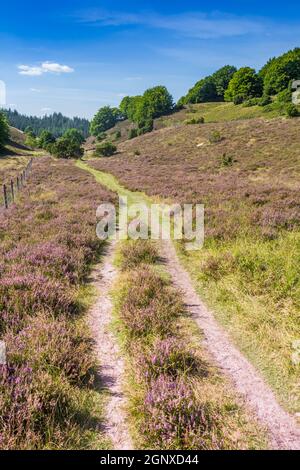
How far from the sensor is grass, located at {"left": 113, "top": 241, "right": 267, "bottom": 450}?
10.5 ft

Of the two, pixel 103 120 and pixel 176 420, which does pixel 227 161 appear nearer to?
pixel 176 420

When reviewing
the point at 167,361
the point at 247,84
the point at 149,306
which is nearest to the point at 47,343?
the point at 167,361

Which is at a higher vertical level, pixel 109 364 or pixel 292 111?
pixel 292 111

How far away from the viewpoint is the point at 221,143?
149 ft

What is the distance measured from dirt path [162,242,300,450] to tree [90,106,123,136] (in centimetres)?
14597

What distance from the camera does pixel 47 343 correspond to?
431 cm

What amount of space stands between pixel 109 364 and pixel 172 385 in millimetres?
1222

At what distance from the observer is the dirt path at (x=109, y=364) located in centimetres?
335

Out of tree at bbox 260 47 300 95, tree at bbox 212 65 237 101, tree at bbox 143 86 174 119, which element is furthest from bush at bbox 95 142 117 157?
tree at bbox 212 65 237 101

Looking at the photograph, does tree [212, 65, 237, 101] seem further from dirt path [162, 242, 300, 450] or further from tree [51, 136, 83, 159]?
dirt path [162, 242, 300, 450]

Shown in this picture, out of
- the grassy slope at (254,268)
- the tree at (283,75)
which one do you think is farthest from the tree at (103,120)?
the grassy slope at (254,268)

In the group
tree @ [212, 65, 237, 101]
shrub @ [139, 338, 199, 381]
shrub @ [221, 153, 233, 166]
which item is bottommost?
shrub @ [139, 338, 199, 381]

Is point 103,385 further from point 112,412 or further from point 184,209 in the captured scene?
point 184,209

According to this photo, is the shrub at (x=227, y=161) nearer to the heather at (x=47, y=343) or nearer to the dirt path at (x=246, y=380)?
the heather at (x=47, y=343)
